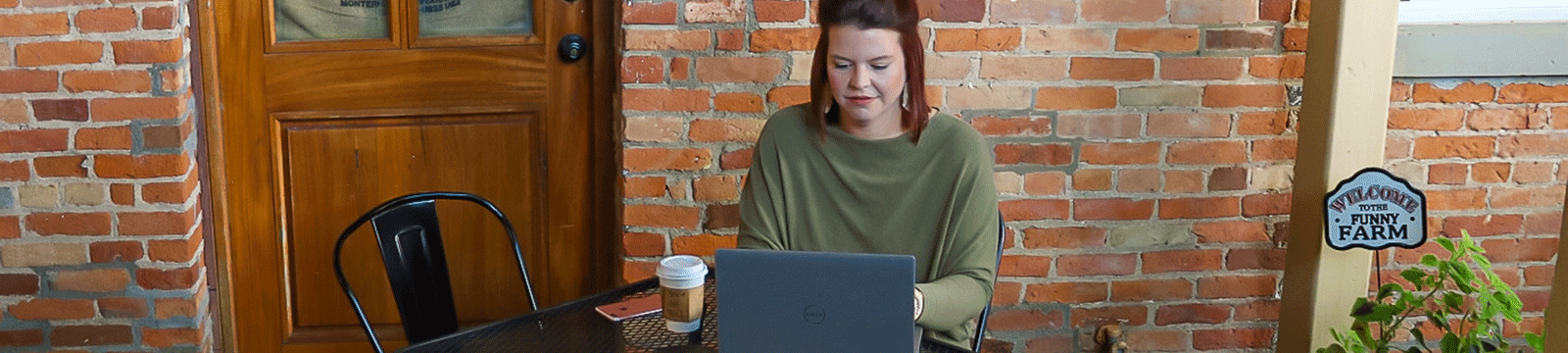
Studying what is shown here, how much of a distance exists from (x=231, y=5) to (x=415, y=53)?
0.39m

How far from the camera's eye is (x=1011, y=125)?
2.86 metres

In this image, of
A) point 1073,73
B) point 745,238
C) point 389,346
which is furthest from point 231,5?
point 1073,73

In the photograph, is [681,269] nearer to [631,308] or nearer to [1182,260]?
[631,308]

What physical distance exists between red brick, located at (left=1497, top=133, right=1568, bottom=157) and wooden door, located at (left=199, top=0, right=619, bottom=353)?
1952mm

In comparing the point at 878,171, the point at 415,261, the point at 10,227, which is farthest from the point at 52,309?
the point at 878,171

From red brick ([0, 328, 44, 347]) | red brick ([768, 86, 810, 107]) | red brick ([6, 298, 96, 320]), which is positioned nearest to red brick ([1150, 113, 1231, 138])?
red brick ([768, 86, 810, 107])

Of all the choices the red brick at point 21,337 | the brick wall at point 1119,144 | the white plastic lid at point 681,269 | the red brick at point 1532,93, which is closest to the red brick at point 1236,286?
the brick wall at point 1119,144

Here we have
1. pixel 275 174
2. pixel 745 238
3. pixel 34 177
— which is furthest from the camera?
pixel 275 174

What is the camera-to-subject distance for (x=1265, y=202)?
9.77ft

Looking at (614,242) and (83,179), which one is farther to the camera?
(614,242)

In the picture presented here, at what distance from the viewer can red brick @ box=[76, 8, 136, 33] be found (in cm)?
271

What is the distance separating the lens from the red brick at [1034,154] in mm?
2883

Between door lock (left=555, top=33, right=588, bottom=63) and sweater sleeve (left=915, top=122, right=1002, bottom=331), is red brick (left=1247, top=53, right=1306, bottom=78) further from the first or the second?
door lock (left=555, top=33, right=588, bottom=63)

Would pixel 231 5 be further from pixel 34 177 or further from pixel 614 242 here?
pixel 614 242
